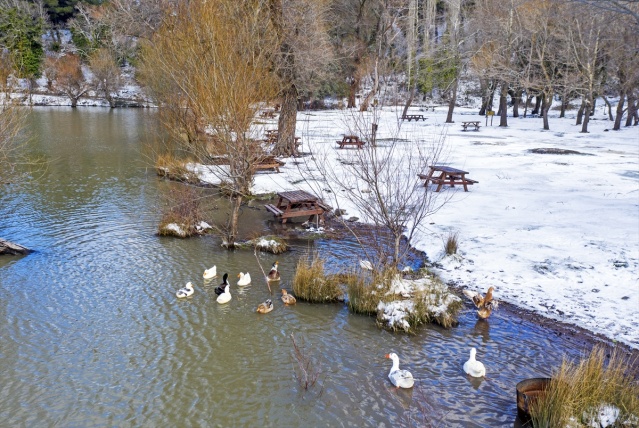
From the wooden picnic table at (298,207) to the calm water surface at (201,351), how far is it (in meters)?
1.96

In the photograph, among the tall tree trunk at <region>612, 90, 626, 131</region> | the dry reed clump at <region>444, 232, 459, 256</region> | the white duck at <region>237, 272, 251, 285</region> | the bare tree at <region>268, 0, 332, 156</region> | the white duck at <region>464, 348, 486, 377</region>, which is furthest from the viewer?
the tall tree trunk at <region>612, 90, 626, 131</region>

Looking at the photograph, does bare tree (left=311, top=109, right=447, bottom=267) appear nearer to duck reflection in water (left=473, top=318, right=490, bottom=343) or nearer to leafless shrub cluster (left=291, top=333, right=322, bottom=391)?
duck reflection in water (left=473, top=318, right=490, bottom=343)

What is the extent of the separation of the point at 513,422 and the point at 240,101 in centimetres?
810

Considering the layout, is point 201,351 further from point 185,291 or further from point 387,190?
point 387,190

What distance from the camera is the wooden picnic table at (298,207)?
13508mm

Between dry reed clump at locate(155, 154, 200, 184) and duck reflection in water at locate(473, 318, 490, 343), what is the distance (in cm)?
1152

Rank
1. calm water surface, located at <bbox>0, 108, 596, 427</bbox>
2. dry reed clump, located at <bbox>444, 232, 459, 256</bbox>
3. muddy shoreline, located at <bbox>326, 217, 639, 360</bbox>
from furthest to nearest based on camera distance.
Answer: dry reed clump, located at <bbox>444, 232, 459, 256</bbox> → muddy shoreline, located at <bbox>326, 217, 639, 360</bbox> → calm water surface, located at <bbox>0, 108, 596, 427</bbox>

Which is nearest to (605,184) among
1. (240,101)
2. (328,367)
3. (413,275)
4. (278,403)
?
(413,275)

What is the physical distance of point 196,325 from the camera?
7828 mm

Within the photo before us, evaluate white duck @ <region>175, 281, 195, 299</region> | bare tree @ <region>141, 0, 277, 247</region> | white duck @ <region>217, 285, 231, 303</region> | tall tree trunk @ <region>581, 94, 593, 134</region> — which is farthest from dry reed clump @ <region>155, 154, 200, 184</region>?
tall tree trunk @ <region>581, 94, 593, 134</region>

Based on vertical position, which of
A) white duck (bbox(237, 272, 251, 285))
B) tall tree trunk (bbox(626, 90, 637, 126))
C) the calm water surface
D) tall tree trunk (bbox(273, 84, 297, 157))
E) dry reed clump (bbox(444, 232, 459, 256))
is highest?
tall tree trunk (bbox(626, 90, 637, 126))

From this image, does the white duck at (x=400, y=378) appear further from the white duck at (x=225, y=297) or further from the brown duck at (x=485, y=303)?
the white duck at (x=225, y=297)

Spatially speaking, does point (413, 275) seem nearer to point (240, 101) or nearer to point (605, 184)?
point (240, 101)

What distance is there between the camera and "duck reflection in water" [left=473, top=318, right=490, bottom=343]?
775 centimetres
